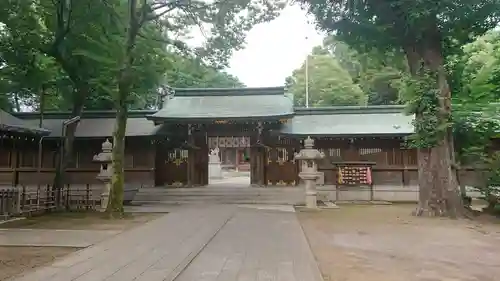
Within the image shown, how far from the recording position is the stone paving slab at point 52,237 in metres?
9.08

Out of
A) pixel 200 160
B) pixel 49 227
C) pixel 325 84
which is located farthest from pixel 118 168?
pixel 325 84

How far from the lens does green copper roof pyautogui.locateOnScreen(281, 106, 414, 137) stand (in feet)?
66.1

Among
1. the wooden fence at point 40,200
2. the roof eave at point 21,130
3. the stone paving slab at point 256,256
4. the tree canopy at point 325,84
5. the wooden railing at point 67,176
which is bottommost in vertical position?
the stone paving slab at point 256,256

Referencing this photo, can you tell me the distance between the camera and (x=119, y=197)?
14047 millimetres

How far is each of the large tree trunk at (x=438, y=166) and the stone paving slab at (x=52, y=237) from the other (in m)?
10.4

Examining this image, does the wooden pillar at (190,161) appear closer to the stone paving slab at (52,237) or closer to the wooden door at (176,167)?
the wooden door at (176,167)

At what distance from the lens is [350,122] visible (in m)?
21.7

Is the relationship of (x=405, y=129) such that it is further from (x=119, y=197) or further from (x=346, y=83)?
(x=346, y=83)

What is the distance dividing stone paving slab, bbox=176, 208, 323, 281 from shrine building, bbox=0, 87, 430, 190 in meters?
9.24

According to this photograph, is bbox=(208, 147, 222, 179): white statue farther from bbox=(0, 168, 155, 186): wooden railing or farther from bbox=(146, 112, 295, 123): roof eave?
bbox=(146, 112, 295, 123): roof eave

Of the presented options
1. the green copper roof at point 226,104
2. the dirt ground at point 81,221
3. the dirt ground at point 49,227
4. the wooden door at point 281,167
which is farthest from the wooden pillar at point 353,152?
the dirt ground at point 49,227

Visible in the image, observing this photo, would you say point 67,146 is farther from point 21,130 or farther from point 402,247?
point 402,247

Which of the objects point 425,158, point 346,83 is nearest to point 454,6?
point 425,158

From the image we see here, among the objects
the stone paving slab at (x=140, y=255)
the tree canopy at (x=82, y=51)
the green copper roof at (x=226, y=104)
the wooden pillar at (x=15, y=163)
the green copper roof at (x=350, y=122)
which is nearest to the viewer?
the stone paving slab at (x=140, y=255)
